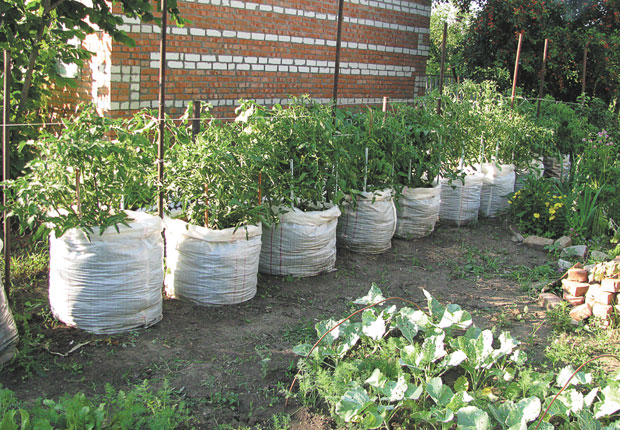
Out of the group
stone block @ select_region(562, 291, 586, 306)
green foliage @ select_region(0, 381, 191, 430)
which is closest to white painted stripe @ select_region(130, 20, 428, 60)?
green foliage @ select_region(0, 381, 191, 430)

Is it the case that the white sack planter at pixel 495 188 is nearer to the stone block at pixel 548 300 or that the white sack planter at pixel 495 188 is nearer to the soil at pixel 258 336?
the soil at pixel 258 336

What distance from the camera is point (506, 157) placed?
7.15 metres

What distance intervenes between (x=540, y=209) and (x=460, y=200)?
0.86 m

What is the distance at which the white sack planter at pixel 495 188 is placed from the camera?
22.3 feet

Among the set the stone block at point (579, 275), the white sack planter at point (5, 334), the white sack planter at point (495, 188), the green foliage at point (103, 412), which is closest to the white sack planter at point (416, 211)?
the white sack planter at point (495, 188)

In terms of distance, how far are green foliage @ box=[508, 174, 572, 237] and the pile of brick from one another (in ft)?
5.68

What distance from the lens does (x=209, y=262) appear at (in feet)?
12.8

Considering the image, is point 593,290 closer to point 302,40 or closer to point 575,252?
point 575,252

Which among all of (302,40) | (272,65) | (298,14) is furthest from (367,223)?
(298,14)

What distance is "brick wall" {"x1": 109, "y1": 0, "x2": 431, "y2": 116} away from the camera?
645cm

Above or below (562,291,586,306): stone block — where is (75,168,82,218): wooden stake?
above

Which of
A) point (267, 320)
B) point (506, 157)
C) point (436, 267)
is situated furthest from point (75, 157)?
point (506, 157)

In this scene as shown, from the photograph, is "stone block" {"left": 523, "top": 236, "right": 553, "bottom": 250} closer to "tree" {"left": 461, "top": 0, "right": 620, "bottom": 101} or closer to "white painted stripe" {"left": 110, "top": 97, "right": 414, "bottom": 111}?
"white painted stripe" {"left": 110, "top": 97, "right": 414, "bottom": 111}

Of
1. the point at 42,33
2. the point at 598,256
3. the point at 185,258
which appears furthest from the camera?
the point at 598,256
